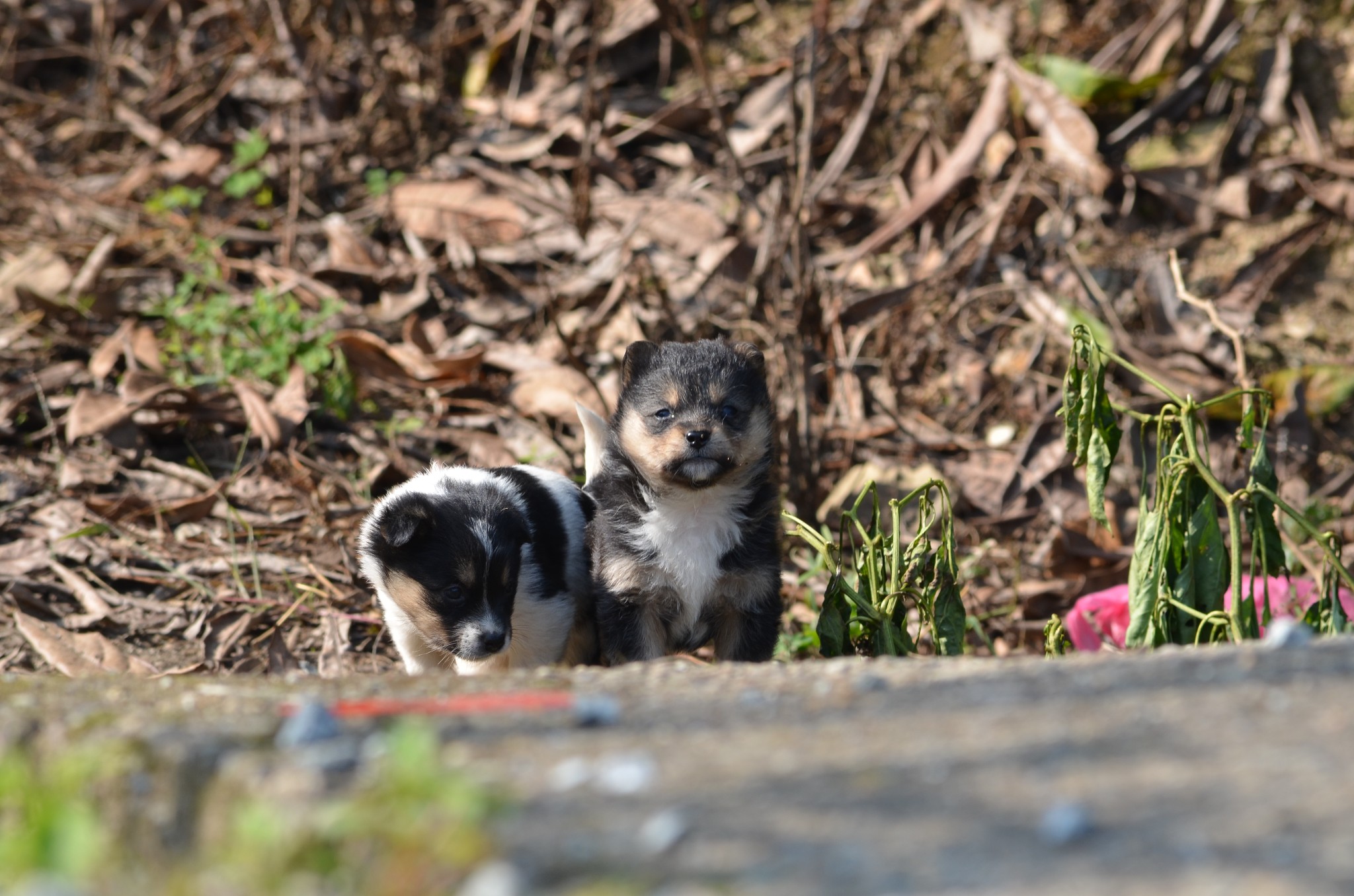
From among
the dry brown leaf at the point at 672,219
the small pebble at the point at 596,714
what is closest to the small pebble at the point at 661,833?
the small pebble at the point at 596,714

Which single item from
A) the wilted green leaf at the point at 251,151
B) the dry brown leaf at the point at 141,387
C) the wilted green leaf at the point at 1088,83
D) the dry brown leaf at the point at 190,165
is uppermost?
the wilted green leaf at the point at 1088,83

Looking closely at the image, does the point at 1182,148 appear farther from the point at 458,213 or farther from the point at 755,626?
the point at 755,626

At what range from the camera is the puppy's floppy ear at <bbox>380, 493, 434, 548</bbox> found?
491 centimetres

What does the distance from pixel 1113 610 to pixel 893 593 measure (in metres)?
1.43

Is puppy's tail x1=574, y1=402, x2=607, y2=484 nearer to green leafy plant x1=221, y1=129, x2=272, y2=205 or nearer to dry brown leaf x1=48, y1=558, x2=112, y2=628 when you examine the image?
dry brown leaf x1=48, y1=558, x2=112, y2=628

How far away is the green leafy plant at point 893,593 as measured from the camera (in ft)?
14.6

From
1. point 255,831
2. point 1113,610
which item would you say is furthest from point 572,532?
point 255,831

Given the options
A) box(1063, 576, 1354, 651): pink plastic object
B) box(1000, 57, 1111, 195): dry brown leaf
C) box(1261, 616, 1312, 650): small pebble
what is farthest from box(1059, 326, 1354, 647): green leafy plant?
box(1000, 57, 1111, 195): dry brown leaf

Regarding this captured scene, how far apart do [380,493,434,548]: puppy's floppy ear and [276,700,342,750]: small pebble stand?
2386 mm

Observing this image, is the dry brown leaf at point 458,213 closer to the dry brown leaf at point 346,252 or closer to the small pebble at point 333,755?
the dry brown leaf at point 346,252

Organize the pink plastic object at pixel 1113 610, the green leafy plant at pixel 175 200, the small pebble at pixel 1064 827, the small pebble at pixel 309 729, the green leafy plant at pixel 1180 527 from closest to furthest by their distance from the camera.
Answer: the small pebble at pixel 1064 827
the small pebble at pixel 309 729
the green leafy plant at pixel 1180 527
the pink plastic object at pixel 1113 610
the green leafy plant at pixel 175 200

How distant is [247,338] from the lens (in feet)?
23.4

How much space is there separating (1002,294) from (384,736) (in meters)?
5.50

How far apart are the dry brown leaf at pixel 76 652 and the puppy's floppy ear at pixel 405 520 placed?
3.69 ft
